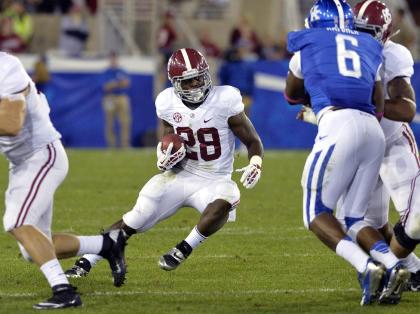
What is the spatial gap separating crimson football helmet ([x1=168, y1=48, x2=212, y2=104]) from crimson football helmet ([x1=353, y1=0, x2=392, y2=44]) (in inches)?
39.6

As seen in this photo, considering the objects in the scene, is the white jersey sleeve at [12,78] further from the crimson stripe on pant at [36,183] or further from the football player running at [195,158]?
the football player running at [195,158]

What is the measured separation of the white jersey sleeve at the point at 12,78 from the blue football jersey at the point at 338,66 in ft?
4.48

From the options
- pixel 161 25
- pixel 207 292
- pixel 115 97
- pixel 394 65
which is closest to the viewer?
pixel 394 65

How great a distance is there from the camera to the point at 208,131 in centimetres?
638

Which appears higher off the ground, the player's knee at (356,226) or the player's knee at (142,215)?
the player's knee at (356,226)

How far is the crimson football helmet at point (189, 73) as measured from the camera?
6.29 m

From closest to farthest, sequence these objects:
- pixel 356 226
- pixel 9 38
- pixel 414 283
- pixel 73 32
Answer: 1. pixel 356 226
2. pixel 414 283
3. pixel 9 38
4. pixel 73 32

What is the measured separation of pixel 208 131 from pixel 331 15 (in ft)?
3.93

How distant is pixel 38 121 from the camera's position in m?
5.29

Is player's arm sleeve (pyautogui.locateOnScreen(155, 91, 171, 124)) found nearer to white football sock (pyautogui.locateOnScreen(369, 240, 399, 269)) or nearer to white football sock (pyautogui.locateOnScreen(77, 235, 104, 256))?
white football sock (pyautogui.locateOnScreen(77, 235, 104, 256))

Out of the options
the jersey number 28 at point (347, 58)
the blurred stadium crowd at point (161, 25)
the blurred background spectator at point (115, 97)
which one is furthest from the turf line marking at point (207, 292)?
the blurred background spectator at point (115, 97)

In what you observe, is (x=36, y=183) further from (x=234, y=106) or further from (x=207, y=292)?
(x=234, y=106)

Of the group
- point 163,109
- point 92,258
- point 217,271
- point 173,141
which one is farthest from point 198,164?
point 92,258

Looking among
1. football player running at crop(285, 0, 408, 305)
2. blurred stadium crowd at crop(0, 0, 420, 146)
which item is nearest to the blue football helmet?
football player running at crop(285, 0, 408, 305)
